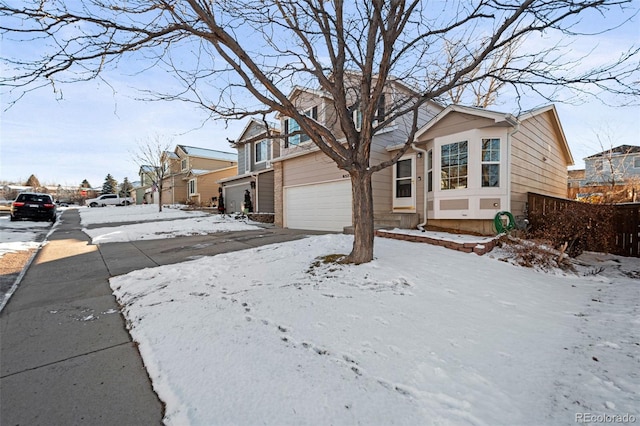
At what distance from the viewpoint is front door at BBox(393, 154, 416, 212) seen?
9.66 m

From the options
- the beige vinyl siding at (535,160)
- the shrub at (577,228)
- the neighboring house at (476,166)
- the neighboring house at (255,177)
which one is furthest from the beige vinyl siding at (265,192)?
the shrub at (577,228)

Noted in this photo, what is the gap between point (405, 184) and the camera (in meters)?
9.99

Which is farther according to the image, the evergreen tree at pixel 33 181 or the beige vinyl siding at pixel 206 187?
the evergreen tree at pixel 33 181

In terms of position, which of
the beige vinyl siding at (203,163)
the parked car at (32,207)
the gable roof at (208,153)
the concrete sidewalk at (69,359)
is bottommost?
the concrete sidewalk at (69,359)

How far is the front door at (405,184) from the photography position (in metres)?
9.66

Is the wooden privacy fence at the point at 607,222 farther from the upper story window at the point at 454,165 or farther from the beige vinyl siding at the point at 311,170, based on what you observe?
the beige vinyl siding at the point at 311,170

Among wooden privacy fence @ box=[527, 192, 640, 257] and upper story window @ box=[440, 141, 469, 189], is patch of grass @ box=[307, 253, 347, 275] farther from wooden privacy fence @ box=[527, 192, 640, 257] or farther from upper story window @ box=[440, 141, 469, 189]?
wooden privacy fence @ box=[527, 192, 640, 257]

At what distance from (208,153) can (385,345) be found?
30.9 m

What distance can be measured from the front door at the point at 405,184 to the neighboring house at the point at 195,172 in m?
18.8

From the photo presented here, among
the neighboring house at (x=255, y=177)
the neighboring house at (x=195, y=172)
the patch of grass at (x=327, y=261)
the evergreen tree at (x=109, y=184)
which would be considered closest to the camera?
the patch of grass at (x=327, y=261)

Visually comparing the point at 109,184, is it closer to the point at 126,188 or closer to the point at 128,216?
the point at 126,188

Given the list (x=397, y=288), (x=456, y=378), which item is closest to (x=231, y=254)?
(x=397, y=288)

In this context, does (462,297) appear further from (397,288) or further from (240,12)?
(240,12)

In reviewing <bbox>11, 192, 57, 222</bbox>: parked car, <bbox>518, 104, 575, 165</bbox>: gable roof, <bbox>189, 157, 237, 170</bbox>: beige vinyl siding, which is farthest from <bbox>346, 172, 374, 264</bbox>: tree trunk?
<bbox>189, 157, 237, 170</bbox>: beige vinyl siding
